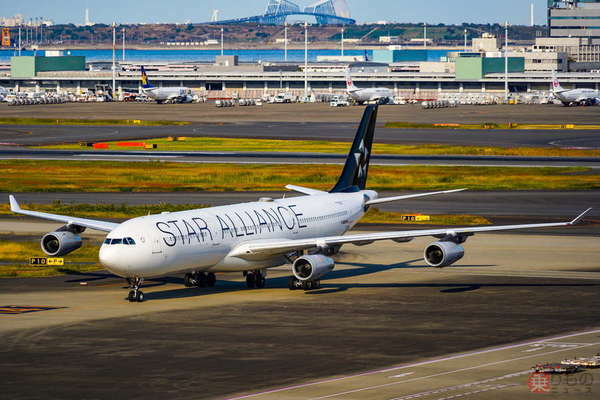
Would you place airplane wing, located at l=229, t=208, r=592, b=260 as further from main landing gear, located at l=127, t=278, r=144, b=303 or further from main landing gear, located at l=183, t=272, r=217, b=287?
main landing gear, located at l=127, t=278, r=144, b=303

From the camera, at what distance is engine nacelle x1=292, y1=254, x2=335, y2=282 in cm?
5512

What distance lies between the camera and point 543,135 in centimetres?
17800

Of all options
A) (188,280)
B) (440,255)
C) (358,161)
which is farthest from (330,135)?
(440,255)

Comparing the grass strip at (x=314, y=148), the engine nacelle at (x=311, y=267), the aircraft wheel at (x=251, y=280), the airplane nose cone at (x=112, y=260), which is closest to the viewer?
the airplane nose cone at (x=112, y=260)

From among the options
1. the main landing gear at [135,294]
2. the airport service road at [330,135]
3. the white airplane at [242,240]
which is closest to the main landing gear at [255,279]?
the white airplane at [242,240]

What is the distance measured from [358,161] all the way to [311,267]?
1618 centimetres

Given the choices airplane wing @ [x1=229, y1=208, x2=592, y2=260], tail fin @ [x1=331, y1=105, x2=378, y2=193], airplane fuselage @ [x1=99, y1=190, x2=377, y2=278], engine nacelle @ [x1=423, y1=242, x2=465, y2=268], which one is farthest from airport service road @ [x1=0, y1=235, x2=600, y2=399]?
tail fin @ [x1=331, y1=105, x2=378, y2=193]

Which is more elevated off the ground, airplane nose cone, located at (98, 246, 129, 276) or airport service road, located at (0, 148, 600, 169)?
airport service road, located at (0, 148, 600, 169)

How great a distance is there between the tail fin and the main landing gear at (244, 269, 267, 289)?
11.1 meters

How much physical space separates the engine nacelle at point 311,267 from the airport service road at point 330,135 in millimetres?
105840

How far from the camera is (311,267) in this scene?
55.0 metres

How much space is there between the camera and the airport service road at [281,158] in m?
129

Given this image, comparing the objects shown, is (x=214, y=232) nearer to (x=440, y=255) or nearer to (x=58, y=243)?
(x=58, y=243)

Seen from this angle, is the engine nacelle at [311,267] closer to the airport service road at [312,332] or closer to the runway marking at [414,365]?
the airport service road at [312,332]
